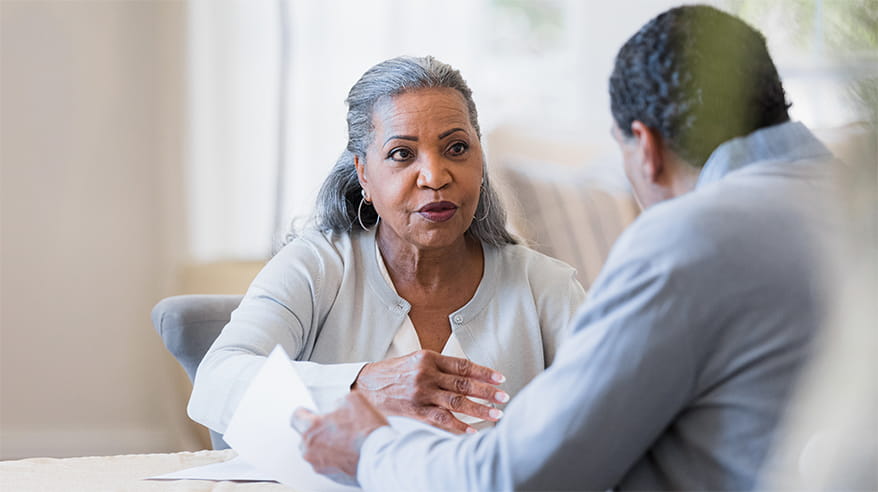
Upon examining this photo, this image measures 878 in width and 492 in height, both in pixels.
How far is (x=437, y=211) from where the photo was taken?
4.81ft

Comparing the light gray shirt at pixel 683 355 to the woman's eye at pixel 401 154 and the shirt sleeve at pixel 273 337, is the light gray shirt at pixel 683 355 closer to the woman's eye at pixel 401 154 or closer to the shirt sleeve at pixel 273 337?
the shirt sleeve at pixel 273 337

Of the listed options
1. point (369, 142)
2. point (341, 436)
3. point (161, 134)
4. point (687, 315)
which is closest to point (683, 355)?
point (687, 315)

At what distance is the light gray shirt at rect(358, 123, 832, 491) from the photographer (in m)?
0.77

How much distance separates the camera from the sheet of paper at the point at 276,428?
1.04 meters

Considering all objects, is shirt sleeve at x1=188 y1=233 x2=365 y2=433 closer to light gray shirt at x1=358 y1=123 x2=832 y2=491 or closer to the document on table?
the document on table

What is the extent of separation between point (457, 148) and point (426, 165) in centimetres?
6

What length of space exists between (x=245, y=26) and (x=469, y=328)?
1920 mm

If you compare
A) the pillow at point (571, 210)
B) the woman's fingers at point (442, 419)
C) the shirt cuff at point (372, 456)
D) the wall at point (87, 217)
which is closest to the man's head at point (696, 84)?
the shirt cuff at point (372, 456)

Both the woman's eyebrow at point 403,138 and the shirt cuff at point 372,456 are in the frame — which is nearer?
the shirt cuff at point 372,456

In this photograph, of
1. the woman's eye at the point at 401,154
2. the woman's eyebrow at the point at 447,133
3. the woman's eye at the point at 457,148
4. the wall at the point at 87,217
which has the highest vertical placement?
the woman's eyebrow at the point at 447,133

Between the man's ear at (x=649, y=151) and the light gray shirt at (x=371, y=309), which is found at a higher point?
the man's ear at (x=649, y=151)

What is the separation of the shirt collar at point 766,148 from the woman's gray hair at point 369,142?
2.21ft

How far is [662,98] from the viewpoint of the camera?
0.87 metres

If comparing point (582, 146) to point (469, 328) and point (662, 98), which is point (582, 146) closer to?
point (469, 328)
